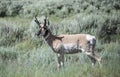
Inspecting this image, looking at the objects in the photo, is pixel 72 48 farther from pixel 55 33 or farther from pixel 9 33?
pixel 9 33

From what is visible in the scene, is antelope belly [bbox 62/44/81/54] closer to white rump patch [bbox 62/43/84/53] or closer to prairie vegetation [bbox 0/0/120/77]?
white rump patch [bbox 62/43/84/53]

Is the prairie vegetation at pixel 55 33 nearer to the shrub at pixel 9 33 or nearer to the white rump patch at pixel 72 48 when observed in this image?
the shrub at pixel 9 33

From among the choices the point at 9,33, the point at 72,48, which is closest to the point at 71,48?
the point at 72,48

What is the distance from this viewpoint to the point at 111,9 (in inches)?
754

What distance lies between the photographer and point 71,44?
1034cm

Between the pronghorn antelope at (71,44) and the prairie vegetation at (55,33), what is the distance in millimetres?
234

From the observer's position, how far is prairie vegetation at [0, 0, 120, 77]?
308 inches

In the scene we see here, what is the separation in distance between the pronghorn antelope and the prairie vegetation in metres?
0.23

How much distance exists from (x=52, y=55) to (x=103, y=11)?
26.4 ft

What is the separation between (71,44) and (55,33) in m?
4.63

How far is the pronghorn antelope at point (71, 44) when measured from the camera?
1016 centimetres

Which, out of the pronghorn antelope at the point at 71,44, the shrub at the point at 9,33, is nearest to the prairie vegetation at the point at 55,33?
the shrub at the point at 9,33

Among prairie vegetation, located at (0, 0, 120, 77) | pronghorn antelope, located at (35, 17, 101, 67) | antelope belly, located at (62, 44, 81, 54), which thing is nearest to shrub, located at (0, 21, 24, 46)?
prairie vegetation, located at (0, 0, 120, 77)

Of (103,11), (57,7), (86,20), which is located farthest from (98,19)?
(57,7)
